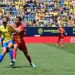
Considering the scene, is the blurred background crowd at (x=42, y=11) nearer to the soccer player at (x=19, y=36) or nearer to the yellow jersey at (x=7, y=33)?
the yellow jersey at (x=7, y=33)

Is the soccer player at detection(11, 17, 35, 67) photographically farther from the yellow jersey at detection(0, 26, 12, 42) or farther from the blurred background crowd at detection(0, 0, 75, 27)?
the blurred background crowd at detection(0, 0, 75, 27)

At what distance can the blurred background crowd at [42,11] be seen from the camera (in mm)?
41156

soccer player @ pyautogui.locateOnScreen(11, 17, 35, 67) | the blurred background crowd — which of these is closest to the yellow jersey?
soccer player @ pyautogui.locateOnScreen(11, 17, 35, 67)

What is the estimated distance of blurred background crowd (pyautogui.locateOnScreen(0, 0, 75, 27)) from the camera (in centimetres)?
4116

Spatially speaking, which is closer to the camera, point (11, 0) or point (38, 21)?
point (38, 21)

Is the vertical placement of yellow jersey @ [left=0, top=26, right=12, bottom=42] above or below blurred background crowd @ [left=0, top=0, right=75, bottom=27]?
above

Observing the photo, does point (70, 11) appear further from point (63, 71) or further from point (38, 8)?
point (63, 71)

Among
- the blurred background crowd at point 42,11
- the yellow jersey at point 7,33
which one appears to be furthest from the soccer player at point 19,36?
the blurred background crowd at point 42,11

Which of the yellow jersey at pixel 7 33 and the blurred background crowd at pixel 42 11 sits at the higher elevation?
the yellow jersey at pixel 7 33

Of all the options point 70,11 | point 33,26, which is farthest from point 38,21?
point 70,11

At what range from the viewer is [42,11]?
4306 cm

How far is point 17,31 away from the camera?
15453 mm

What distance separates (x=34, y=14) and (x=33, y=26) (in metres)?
2.62

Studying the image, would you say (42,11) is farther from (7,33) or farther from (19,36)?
(19,36)
